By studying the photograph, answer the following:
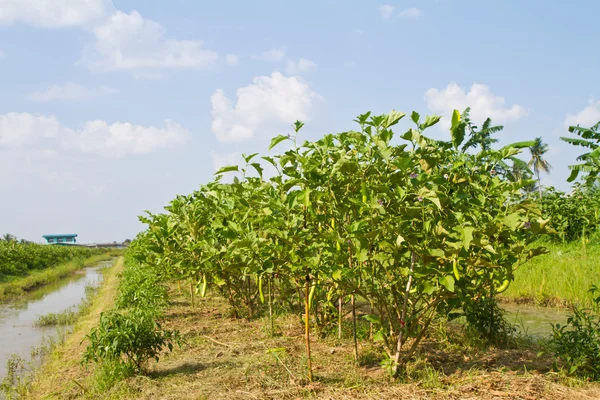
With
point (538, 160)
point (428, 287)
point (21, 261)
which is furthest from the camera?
point (538, 160)

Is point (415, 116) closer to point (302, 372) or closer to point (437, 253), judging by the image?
point (437, 253)

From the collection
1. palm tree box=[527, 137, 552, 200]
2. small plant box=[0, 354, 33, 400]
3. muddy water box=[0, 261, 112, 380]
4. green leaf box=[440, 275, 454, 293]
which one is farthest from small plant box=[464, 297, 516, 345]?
palm tree box=[527, 137, 552, 200]

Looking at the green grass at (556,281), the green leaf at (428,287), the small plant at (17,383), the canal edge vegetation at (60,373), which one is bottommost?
the small plant at (17,383)

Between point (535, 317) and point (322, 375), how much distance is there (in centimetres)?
461

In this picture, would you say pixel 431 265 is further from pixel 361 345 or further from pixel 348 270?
pixel 361 345

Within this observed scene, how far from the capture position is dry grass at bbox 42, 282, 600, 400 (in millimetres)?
3645

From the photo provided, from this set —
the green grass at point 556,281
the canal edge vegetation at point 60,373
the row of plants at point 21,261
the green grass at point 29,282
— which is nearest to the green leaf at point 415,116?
the canal edge vegetation at point 60,373

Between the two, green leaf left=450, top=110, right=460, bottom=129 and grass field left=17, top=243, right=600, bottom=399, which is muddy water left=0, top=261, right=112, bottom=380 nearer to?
grass field left=17, top=243, right=600, bottom=399

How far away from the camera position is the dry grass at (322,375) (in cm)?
364

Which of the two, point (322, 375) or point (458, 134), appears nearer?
point (458, 134)

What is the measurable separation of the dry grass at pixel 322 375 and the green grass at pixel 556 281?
12.4 ft

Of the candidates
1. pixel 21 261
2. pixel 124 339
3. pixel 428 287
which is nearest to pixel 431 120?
pixel 428 287

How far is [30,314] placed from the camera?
12875 mm

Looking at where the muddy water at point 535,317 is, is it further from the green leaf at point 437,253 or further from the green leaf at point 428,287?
the green leaf at point 437,253
